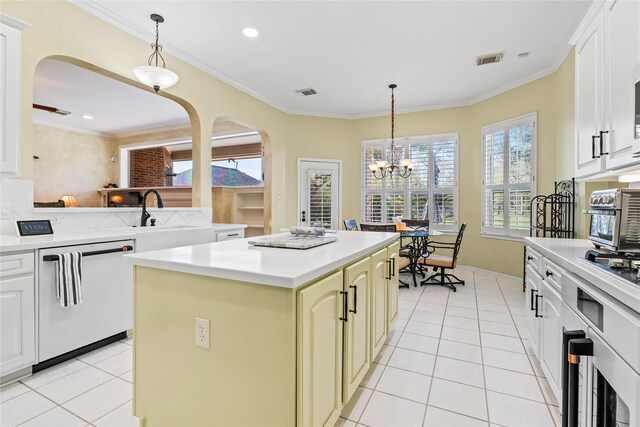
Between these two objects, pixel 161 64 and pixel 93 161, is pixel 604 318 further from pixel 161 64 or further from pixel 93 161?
pixel 93 161

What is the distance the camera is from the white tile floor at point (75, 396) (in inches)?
66.3

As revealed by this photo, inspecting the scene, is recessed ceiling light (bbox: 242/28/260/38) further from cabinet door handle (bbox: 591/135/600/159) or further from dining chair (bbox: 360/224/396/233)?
cabinet door handle (bbox: 591/135/600/159)

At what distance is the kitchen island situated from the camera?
1.15m

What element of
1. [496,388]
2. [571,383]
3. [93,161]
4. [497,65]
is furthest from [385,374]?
[93,161]

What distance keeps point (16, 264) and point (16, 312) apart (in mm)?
312

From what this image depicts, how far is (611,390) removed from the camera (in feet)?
3.43

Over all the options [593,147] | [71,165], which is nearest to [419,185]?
[593,147]

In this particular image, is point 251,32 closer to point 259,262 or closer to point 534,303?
point 259,262

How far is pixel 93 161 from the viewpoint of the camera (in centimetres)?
757

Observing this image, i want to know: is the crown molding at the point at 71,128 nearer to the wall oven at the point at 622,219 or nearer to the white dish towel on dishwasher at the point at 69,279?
the white dish towel on dishwasher at the point at 69,279

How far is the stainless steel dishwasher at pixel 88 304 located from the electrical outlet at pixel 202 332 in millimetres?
1565

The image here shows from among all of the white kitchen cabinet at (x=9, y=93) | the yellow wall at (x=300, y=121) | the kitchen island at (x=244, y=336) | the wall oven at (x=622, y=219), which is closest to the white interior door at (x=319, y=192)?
the yellow wall at (x=300, y=121)

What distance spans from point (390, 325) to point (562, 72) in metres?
Answer: 3.98

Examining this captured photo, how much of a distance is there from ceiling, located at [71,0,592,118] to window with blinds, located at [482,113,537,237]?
69 centimetres
